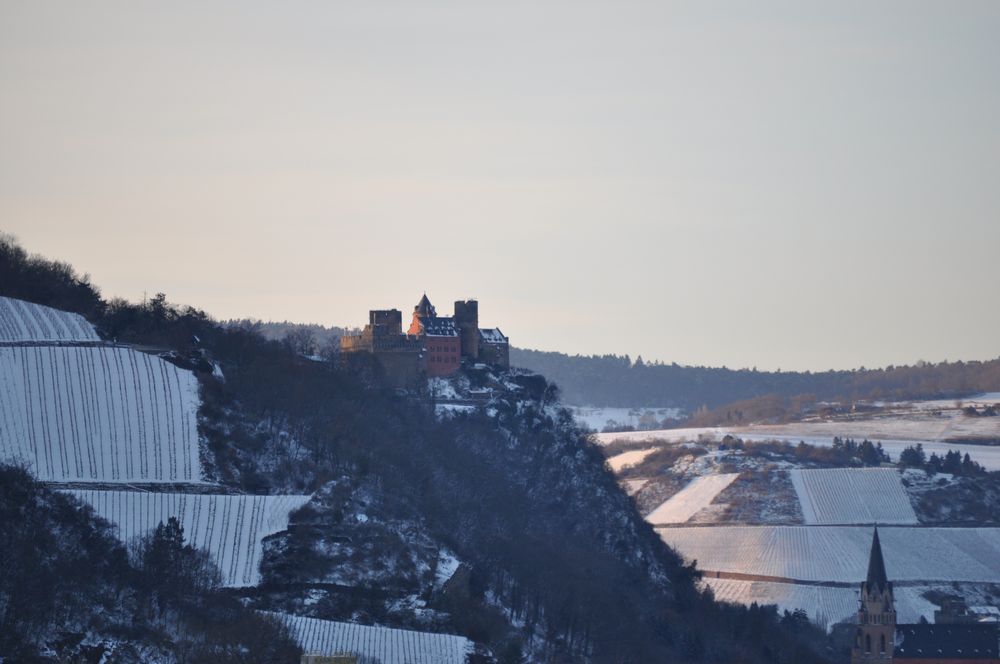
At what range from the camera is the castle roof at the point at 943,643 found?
177 meters

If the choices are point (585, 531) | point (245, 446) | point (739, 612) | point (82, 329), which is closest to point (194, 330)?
point (82, 329)

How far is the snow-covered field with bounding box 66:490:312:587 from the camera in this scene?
135250 mm

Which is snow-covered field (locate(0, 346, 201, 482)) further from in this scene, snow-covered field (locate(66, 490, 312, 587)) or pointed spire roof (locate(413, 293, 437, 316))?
pointed spire roof (locate(413, 293, 437, 316))

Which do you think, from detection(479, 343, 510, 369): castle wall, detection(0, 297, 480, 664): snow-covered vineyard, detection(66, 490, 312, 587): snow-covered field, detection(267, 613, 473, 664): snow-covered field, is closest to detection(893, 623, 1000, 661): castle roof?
detection(479, 343, 510, 369): castle wall

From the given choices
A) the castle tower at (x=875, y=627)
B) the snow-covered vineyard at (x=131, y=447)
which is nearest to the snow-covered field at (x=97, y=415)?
the snow-covered vineyard at (x=131, y=447)

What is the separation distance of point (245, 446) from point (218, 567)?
15.2 metres

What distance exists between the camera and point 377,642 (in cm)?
13012

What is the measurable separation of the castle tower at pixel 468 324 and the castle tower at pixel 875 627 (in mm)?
35585

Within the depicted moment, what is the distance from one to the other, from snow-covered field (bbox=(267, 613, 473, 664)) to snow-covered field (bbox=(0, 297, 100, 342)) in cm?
3234

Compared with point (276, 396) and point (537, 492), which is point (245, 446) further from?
point (537, 492)

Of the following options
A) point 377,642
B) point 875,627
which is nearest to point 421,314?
point 875,627

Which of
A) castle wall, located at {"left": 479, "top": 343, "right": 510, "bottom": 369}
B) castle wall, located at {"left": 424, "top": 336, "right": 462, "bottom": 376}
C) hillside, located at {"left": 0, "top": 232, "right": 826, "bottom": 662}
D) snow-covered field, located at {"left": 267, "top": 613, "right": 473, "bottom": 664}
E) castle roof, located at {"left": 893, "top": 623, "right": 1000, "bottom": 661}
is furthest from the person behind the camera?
castle wall, located at {"left": 479, "top": 343, "right": 510, "bottom": 369}

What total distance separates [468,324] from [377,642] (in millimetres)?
65883

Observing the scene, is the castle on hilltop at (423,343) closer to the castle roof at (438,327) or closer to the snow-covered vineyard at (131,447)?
the castle roof at (438,327)
